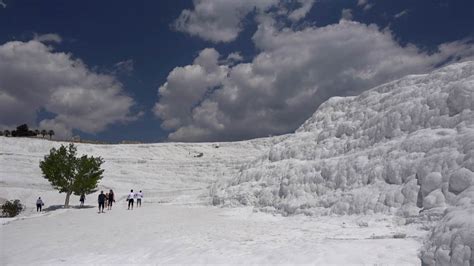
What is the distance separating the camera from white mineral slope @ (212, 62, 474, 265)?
1240cm

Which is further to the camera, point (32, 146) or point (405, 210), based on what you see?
point (32, 146)

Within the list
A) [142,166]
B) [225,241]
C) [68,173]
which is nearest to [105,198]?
[68,173]

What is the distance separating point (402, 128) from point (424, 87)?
295 cm

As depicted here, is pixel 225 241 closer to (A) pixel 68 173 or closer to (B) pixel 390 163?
(B) pixel 390 163

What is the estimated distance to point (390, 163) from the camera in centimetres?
1697

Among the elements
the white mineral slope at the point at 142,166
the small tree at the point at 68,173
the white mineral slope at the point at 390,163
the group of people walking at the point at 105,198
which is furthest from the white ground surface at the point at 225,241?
the white mineral slope at the point at 142,166

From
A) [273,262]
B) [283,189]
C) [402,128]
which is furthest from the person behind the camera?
[283,189]

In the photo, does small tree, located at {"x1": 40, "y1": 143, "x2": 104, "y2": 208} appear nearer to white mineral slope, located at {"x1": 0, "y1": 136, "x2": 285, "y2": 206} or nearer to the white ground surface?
white mineral slope, located at {"x1": 0, "y1": 136, "x2": 285, "y2": 206}

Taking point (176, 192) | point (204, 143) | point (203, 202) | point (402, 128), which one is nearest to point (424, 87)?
point (402, 128)

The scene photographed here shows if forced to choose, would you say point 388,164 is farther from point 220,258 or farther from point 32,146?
point 32,146

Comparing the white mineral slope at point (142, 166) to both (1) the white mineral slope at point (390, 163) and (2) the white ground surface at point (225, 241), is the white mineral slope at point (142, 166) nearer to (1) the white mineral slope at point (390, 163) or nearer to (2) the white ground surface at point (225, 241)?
(1) the white mineral slope at point (390, 163)

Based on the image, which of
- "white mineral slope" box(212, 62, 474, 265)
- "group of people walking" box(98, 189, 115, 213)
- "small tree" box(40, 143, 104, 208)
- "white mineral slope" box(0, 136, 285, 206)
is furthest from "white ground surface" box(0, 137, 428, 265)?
"white mineral slope" box(0, 136, 285, 206)

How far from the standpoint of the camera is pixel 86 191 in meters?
36.8

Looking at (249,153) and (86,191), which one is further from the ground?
(249,153)
